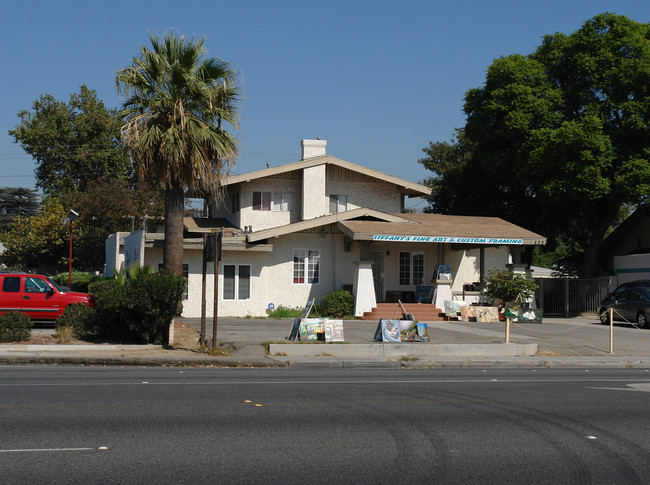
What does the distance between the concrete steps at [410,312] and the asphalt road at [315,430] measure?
46.5 feet

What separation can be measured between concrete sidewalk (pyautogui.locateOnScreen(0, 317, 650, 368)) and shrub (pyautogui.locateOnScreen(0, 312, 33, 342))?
0.71 metres

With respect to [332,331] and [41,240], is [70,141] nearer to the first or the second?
[41,240]

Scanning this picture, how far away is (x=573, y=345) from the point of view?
2156 centimetres

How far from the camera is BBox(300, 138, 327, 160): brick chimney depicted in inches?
1361

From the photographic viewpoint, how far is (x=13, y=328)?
722 inches

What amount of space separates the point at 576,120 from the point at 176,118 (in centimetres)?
2106

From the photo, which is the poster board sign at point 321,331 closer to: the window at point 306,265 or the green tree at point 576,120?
the window at point 306,265

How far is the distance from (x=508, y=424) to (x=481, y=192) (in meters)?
35.6

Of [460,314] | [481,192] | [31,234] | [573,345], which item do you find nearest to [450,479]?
[573,345]

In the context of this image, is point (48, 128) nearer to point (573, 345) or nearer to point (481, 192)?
point (481, 192)

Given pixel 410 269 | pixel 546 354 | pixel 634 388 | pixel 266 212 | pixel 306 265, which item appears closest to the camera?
pixel 634 388

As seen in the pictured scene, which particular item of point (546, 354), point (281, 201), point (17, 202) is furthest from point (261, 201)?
point (17, 202)

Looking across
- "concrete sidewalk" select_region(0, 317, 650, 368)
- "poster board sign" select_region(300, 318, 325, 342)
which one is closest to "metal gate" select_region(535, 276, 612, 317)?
"concrete sidewalk" select_region(0, 317, 650, 368)

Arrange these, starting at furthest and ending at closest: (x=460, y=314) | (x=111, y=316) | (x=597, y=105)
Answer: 1. (x=597, y=105)
2. (x=460, y=314)
3. (x=111, y=316)
